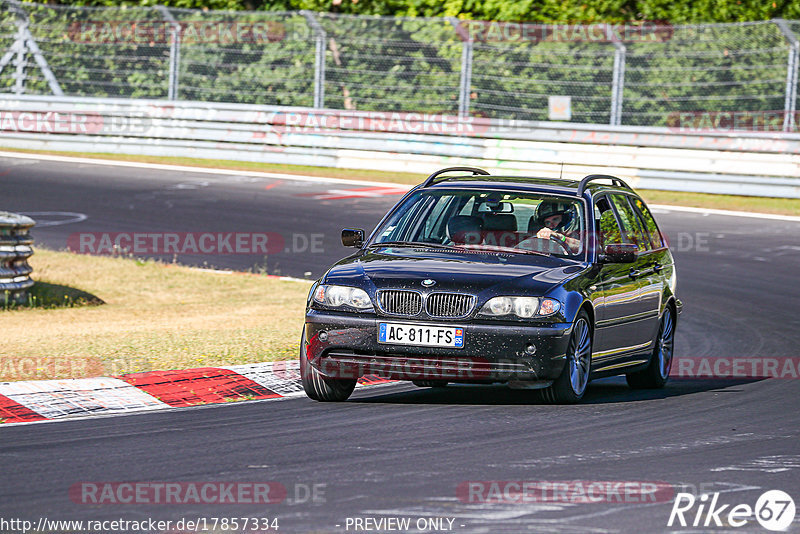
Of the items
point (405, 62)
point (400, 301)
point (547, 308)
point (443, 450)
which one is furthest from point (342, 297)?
point (405, 62)

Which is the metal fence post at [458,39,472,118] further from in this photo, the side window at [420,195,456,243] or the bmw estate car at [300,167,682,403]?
the side window at [420,195,456,243]

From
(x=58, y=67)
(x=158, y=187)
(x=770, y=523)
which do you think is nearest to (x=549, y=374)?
(x=770, y=523)

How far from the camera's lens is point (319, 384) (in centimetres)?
881

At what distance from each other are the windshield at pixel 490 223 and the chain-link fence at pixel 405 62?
1380 cm

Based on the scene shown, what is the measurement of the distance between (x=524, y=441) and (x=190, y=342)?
4350 mm

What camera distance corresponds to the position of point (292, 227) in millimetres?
19297

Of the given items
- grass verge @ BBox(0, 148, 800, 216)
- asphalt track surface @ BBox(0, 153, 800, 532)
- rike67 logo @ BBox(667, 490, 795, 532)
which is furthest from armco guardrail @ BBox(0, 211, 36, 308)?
grass verge @ BBox(0, 148, 800, 216)

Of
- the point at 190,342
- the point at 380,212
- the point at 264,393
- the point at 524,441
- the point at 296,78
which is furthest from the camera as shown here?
the point at 296,78

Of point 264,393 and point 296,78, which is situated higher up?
point 296,78

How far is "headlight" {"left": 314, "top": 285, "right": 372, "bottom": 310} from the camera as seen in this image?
847cm

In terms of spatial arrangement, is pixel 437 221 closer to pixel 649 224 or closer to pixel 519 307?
pixel 519 307

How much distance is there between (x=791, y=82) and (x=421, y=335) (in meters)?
15.6

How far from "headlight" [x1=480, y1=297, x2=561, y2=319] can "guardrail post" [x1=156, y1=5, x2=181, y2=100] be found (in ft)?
63.7

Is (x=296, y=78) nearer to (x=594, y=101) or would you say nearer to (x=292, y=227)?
(x=594, y=101)
